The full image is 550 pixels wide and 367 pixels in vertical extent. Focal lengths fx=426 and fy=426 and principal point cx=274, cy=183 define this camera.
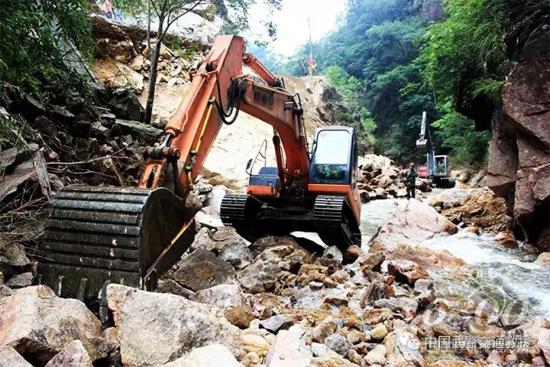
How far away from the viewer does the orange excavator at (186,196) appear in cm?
271

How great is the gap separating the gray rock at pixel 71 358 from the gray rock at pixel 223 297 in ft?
4.58

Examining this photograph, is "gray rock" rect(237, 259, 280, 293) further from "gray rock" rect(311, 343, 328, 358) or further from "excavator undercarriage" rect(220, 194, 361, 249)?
"gray rock" rect(311, 343, 328, 358)

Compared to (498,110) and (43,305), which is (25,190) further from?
(498,110)

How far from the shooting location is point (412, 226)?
26.4ft

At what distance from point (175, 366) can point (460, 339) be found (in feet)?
7.11

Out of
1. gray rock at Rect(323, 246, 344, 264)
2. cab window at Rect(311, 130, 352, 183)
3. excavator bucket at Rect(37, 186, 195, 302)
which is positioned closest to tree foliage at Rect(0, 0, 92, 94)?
excavator bucket at Rect(37, 186, 195, 302)

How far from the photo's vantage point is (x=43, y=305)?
7.06ft

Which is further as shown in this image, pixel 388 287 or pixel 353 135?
pixel 353 135

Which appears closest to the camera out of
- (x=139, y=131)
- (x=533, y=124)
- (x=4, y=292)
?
(x=4, y=292)

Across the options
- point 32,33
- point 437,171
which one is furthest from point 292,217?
point 437,171

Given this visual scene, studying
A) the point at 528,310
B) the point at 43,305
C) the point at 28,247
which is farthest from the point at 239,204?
the point at 43,305

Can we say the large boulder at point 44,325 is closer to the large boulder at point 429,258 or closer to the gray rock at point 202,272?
the gray rock at point 202,272

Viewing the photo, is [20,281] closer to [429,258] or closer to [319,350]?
[319,350]

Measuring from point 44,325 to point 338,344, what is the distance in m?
1.67
